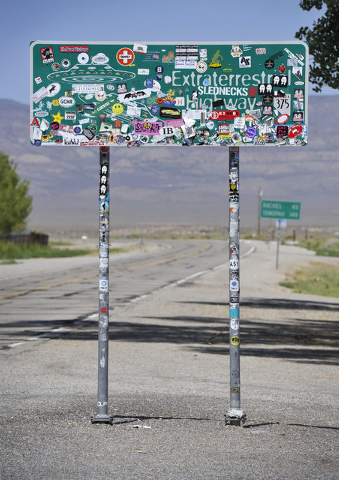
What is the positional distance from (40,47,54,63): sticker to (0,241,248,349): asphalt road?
7.09 metres

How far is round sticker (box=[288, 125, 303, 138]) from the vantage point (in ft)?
23.7

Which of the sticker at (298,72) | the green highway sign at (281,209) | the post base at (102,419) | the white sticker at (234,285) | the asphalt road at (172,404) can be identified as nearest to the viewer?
the asphalt road at (172,404)

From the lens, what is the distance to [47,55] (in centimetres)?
723

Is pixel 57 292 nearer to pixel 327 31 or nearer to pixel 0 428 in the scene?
pixel 327 31

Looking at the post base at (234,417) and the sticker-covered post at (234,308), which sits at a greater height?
the sticker-covered post at (234,308)

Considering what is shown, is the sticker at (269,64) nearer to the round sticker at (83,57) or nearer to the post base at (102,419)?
the round sticker at (83,57)

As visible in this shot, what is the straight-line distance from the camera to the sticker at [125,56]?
23.7 ft

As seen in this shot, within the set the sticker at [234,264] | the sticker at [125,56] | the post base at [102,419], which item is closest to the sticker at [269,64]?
the sticker at [125,56]

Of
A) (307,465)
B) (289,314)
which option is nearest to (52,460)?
(307,465)

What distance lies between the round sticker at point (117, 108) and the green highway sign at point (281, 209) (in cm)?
3334

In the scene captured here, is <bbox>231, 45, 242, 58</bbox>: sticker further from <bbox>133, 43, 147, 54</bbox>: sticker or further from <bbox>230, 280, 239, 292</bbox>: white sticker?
<bbox>230, 280, 239, 292</bbox>: white sticker

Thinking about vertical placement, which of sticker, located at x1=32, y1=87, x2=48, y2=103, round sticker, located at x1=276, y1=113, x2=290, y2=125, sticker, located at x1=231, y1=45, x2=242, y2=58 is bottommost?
round sticker, located at x1=276, y1=113, x2=290, y2=125

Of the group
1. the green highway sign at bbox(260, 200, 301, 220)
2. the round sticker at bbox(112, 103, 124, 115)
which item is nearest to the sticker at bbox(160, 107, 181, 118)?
the round sticker at bbox(112, 103, 124, 115)

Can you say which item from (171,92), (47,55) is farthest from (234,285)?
(47,55)
